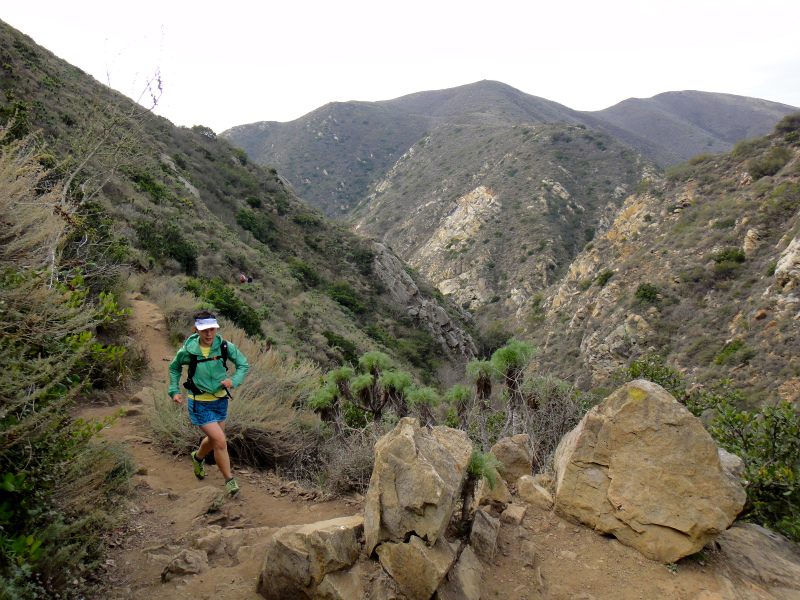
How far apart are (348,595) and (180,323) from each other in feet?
22.4

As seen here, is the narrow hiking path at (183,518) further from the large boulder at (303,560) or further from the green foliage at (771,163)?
the green foliage at (771,163)

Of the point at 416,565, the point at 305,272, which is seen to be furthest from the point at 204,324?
the point at 305,272

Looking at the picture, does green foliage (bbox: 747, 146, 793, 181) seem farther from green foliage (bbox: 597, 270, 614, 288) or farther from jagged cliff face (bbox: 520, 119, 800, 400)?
green foliage (bbox: 597, 270, 614, 288)

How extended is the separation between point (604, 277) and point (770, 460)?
2039cm

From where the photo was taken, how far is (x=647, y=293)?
17.4 m

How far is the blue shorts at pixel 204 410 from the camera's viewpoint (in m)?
3.33

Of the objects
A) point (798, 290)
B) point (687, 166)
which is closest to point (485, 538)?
point (798, 290)

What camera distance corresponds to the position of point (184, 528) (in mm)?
2887

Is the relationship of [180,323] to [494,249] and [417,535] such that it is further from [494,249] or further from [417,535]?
[494,249]

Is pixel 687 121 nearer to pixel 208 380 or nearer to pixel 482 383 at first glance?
pixel 482 383

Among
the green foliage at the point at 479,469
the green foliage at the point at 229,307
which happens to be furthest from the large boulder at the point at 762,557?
the green foliage at the point at 229,307

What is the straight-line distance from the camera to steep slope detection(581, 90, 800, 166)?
216ft

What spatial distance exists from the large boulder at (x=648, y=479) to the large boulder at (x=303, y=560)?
5.62 feet

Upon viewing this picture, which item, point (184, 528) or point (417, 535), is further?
point (184, 528)
